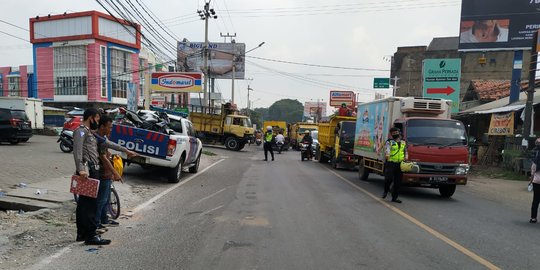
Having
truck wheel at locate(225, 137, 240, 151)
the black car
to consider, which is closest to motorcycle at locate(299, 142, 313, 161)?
truck wheel at locate(225, 137, 240, 151)

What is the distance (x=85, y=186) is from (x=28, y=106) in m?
23.4

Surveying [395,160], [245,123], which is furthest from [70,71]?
[395,160]

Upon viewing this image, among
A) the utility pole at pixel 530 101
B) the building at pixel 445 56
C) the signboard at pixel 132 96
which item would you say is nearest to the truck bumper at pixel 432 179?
the utility pole at pixel 530 101

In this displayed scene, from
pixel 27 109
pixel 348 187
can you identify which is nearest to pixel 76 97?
pixel 27 109

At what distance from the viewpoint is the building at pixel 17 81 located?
55.6m

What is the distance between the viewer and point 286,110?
145 m

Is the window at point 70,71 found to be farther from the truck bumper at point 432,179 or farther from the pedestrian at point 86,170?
the pedestrian at point 86,170

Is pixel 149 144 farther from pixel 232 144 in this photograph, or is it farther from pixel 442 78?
pixel 232 144

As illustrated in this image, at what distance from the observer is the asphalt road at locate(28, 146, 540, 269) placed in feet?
16.6

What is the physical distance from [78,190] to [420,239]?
16.4 feet

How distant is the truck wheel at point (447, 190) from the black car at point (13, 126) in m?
19.1

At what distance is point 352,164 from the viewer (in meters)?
18.5

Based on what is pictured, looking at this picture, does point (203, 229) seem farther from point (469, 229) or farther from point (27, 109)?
point (27, 109)

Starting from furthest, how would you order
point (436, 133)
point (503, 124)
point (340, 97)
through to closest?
point (340, 97) < point (503, 124) < point (436, 133)
